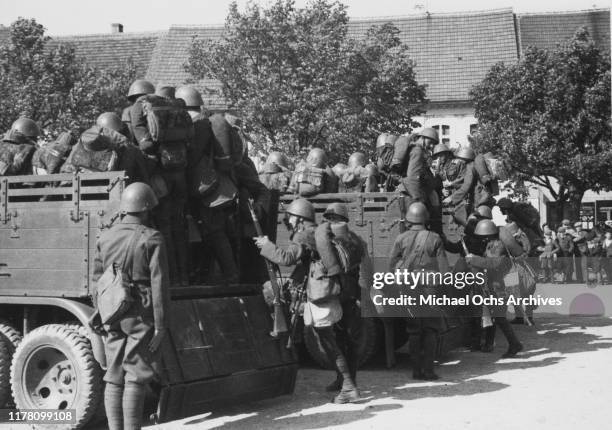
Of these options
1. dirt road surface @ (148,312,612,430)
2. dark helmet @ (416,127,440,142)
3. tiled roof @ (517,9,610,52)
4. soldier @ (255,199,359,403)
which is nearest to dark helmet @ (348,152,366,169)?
dark helmet @ (416,127,440,142)

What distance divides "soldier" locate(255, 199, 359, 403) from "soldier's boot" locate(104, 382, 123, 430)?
2.18m

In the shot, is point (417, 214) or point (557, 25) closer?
point (417, 214)

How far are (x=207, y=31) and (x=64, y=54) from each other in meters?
17.6

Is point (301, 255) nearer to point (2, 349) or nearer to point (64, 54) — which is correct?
point (2, 349)

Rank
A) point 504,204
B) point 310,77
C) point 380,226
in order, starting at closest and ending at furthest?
point 380,226
point 504,204
point 310,77

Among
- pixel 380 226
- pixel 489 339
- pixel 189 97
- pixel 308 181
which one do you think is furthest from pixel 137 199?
pixel 489 339

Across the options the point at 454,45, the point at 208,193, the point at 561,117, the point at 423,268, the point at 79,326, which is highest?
the point at 454,45

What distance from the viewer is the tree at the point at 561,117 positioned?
2964cm

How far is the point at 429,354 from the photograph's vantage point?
33.4ft

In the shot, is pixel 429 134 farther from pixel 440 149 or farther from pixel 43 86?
pixel 43 86

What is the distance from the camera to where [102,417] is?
Result: 811cm

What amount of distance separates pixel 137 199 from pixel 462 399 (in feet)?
13.0

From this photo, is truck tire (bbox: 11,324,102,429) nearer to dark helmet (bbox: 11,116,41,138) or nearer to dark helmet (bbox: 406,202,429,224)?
dark helmet (bbox: 11,116,41,138)

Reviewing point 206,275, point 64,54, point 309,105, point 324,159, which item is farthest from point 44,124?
point 206,275
